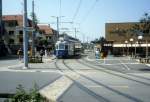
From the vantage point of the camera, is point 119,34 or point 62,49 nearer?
point 62,49

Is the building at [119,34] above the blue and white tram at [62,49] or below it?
above

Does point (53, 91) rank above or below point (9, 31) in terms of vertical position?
below

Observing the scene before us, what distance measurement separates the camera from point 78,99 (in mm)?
13695

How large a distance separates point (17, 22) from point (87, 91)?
8723cm

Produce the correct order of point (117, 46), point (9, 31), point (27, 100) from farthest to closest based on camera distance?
point (9, 31) < point (117, 46) < point (27, 100)

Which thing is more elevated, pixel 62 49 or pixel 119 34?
pixel 119 34

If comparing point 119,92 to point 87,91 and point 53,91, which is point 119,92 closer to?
point 87,91

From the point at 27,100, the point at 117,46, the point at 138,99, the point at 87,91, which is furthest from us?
the point at 117,46

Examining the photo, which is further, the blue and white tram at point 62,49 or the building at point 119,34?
the building at point 119,34

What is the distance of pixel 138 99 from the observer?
44.9 feet

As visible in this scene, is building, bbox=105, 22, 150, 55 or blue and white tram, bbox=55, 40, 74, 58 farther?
building, bbox=105, 22, 150, 55

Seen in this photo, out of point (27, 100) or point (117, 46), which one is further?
point (117, 46)

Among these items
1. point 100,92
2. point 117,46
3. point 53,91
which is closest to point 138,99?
point 100,92

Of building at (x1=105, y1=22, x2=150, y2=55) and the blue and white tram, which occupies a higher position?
building at (x1=105, y1=22, x2=150, y2=55)
